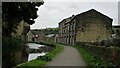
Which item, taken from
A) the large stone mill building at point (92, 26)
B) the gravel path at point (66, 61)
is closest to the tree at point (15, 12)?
the gravel path at point (66, 61)

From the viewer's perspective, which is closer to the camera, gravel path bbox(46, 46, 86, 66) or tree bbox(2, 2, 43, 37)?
gravel path bbox(46, 46, 86, 66)

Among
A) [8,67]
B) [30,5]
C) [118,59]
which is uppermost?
[30,5]

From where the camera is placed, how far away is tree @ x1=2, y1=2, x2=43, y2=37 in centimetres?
2392

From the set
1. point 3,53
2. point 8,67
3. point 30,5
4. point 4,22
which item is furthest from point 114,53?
point 4,22

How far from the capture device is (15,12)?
82.2ft

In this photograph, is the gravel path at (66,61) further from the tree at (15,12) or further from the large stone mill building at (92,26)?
the large stone mill building at (92,26)

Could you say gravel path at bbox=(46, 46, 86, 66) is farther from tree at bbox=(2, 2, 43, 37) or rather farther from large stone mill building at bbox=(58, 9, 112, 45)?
large stone mill building at bbox=(58, 9, 112, 45)

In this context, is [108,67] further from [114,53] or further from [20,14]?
[20,14]

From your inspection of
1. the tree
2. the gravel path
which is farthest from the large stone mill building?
the gravel path

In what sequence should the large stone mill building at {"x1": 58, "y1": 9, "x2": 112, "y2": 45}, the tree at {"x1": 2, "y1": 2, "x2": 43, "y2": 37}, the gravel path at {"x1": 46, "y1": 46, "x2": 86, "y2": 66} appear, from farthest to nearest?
the large stone mill building at {"x1": 58, "y1": 9, "x2": 112, "y2": 45}
the tree at {"x1": 2, "y1": 2, "x2": 43, "y2": 37}
the gravel path at {"x1": 46, "y1": 46, "x2": 86, "y2": 66}

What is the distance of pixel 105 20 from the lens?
5672 cm

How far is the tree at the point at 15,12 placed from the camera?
23.9m

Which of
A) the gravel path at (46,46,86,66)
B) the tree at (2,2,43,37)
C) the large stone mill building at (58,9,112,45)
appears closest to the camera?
the gravel path at (46,46,86,66)

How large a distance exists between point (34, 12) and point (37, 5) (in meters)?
0.86
